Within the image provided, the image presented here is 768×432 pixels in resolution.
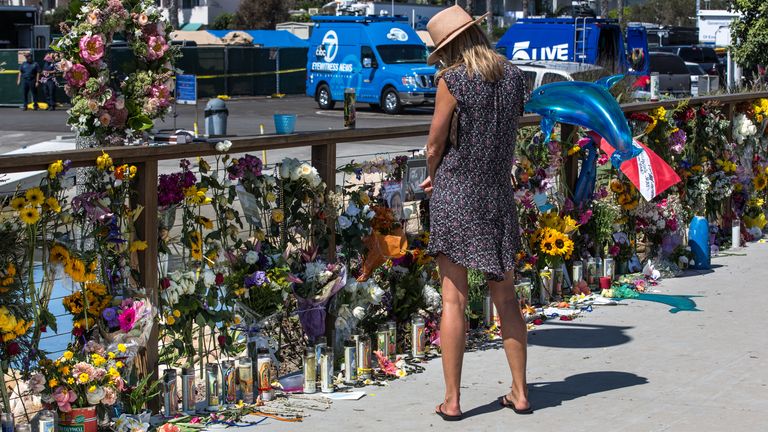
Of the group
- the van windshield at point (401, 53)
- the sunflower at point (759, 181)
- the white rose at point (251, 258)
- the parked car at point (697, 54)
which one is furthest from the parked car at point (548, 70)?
the white rose at point (251, 258)

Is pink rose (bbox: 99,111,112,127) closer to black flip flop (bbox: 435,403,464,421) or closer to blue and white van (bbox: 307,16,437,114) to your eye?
black flip flop (bbox: 435,403,464,421)

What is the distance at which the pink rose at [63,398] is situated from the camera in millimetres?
4988

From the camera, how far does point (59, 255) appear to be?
5.14 m

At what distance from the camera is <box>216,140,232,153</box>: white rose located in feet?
18.9

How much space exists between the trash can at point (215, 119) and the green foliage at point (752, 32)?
15.6m

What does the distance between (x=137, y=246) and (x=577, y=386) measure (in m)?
2.37

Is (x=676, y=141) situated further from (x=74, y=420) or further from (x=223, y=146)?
(x=74, y=420)

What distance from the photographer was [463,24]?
18.0 ft

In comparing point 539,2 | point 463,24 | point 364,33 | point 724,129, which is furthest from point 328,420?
point 539,2

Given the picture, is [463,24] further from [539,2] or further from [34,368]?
[539,2]

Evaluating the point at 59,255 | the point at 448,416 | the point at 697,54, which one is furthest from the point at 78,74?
the point at 697,54

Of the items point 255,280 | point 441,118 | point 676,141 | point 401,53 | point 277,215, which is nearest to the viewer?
point 441,118

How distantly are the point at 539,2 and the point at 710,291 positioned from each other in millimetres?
78008

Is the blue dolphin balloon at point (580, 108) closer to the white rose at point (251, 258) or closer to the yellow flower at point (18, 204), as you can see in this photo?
the white rose at point (251, 258)
